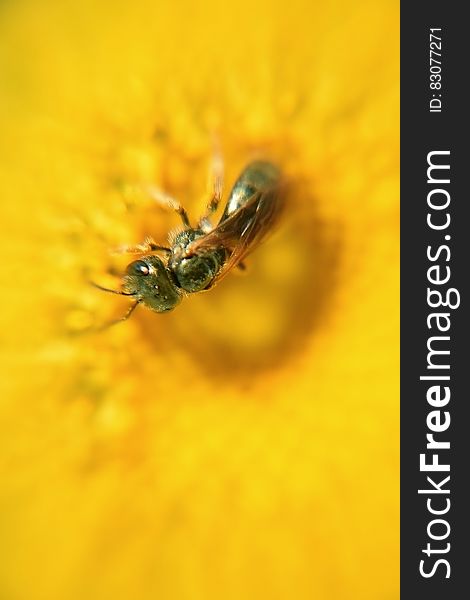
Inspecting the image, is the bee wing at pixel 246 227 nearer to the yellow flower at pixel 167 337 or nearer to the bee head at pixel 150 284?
the bee head at pixel 150 284

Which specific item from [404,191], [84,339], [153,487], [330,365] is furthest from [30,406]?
[404,191]

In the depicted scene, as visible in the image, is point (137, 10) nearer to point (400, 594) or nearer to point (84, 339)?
point (84, 339)

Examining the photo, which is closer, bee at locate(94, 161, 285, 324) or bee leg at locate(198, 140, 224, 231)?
bee at locate(94, 161, 285, 324)

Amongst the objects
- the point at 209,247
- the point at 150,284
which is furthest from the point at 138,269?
the point at 209,247

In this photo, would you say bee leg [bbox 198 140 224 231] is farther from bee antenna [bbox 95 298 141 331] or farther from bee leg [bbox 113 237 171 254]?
bee antenna [bbox 95 298 141 331]

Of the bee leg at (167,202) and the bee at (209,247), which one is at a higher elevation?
the bee leg at (167,202)

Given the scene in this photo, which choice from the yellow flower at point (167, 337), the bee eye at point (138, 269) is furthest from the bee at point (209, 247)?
the yellow flower at point (167, 337)

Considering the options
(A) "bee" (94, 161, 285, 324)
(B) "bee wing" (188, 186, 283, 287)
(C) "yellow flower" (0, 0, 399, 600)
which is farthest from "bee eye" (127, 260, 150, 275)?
(C) "yellow flower" (0, 0, 399, 600)
